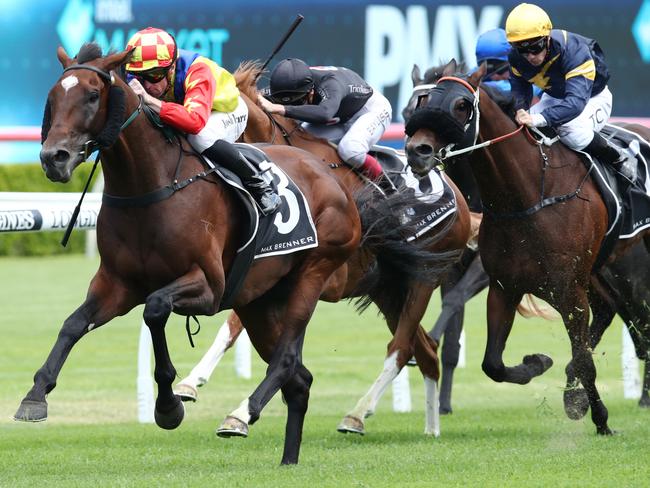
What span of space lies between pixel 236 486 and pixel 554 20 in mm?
12568

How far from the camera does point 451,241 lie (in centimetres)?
785

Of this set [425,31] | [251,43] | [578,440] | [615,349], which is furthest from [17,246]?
[578,440]

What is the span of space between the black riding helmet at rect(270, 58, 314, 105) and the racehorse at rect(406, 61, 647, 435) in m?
1.23

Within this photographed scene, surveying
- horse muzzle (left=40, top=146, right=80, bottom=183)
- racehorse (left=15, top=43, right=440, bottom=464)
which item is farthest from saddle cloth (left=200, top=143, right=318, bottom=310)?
horse muzzle (left=40, top=146, right=80, bottom=183)

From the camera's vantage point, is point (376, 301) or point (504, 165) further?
point (376, 301)

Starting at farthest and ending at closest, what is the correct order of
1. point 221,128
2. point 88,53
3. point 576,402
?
point 576,402 < point 221,128 < point 88,53

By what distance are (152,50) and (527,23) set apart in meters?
1.92

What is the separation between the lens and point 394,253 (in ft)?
23.6

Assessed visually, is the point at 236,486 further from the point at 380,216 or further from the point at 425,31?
the point at 425,31

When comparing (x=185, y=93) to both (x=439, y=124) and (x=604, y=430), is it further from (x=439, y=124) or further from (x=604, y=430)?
(x=604, y=430)

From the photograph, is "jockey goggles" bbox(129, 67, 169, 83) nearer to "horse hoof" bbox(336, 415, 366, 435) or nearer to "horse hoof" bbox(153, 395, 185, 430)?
"horse hoof" bbox(153, 395, 185, 430)

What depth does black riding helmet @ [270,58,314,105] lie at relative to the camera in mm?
7543

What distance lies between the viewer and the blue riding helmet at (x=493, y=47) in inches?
336

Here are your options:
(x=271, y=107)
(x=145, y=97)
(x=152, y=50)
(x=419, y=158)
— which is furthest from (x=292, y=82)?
(x=145, y=97)
